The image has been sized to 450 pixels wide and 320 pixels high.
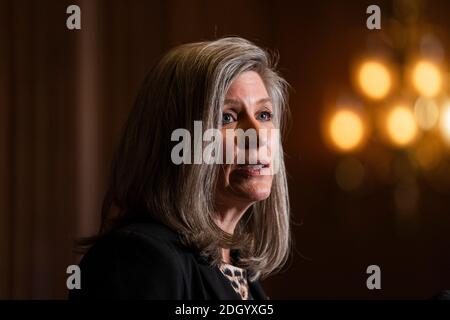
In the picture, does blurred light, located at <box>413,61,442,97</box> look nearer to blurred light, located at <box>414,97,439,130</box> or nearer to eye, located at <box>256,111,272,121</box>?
blurred light, located at <box>414,97,439,130</box>

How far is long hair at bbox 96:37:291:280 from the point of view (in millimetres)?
1117

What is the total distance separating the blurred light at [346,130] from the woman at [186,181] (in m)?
1.76

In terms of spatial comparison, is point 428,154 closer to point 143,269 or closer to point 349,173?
point 349,173

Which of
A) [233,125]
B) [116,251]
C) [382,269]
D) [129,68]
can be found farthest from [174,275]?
[382,269]

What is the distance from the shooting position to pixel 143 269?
0.97m

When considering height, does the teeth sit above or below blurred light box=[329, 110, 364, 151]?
above

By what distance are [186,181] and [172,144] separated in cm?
7

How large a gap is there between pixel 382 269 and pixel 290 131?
28.4 inches

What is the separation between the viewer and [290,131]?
9.93 ft

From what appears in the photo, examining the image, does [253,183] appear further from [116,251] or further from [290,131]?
[290,131]

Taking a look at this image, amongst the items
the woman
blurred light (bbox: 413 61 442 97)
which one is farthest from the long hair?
blurred light (bbox: 413 61 442 97)

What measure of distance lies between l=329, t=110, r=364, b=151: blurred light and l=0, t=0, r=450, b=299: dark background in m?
0.06

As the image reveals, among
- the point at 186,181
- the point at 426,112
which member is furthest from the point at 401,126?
the point at 186,181

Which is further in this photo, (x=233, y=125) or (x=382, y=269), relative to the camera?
(x=382, y=269)
